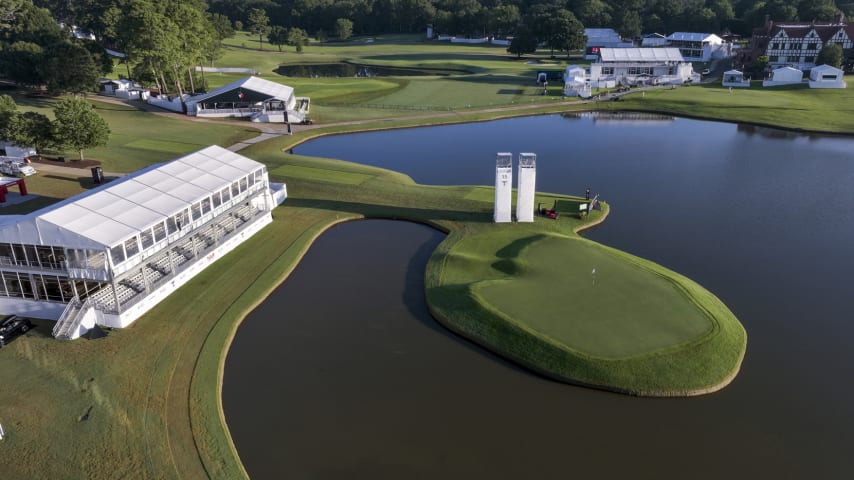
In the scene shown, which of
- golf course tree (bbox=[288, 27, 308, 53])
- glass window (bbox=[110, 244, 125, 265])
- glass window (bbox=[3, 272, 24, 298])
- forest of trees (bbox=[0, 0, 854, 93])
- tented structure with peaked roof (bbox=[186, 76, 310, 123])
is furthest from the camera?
golf course tree (bbox=[288, 27, 308, 53])

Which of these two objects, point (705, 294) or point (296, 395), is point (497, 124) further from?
point (296, 395)

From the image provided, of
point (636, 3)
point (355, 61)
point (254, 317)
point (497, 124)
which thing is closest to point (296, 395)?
point (254, 317)

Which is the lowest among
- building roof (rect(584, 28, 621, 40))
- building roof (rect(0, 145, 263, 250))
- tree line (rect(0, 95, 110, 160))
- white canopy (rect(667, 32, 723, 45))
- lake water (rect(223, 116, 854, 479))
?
lake water (rect(223, 116, 854, 479))

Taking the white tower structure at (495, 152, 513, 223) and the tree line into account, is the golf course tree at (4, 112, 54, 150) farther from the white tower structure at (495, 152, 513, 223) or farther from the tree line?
the white tower structure at (495, 152, 513, 223)

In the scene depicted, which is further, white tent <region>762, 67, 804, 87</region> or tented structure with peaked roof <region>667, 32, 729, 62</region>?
tented structure with peaked roof <region>667, 32, 729, 62</region>

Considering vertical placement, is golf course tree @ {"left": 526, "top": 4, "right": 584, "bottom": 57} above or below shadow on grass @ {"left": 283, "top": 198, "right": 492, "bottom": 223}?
above

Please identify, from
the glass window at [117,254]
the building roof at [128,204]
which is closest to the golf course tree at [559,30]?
the building roof at [128,204]

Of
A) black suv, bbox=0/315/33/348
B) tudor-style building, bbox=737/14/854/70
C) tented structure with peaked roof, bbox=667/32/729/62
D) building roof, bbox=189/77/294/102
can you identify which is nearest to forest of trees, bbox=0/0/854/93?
building roof, bbox=189/77/294/102

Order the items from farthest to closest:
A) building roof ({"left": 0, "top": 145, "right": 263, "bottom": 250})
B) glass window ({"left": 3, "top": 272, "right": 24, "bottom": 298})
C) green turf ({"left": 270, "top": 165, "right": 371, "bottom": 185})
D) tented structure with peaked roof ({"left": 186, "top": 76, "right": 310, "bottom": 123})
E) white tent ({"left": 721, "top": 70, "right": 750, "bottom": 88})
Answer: white tent ({"left": 721, "top": 70, "right": 750, "bottom": 88}) < tented structure with peaked roof ({"left": 186, "top": 76, "right": 310, "bottom": 123}) < green turf ({"left": 270, "top": 165, "right": 371, "bottom": 185}) < glass window ({"left": 3, "top": 272, "right": 24, "bottom": 298}) < building roof ({"left": 0, "top": 145, "right": 263, "bottom": 250})
